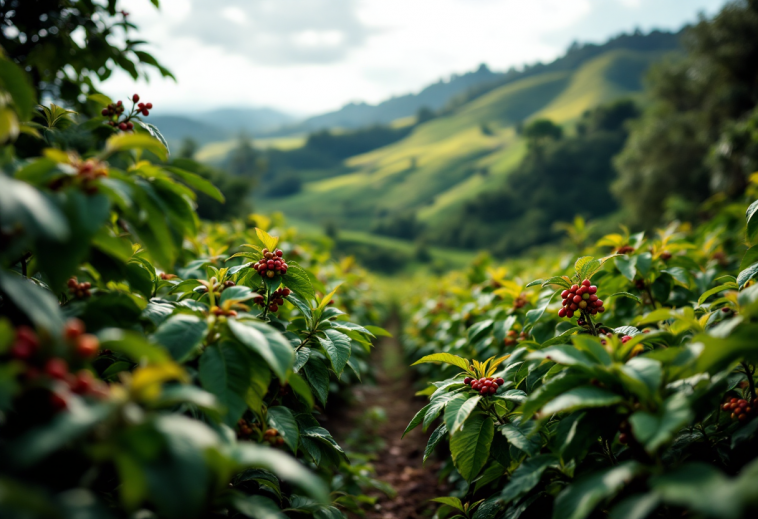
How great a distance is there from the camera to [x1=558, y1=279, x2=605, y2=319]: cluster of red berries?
2.19 metres

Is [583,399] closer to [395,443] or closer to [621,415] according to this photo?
[621,415]

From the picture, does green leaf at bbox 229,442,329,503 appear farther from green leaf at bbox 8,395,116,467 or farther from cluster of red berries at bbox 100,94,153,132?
cluster of red berries at bbox 100,94,153,132

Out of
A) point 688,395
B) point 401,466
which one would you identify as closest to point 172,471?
point 688,395

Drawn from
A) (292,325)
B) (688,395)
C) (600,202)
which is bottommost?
(600,202)

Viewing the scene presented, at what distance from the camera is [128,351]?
3.81ft

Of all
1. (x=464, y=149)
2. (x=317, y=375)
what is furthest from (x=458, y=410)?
(x=464, y=149)

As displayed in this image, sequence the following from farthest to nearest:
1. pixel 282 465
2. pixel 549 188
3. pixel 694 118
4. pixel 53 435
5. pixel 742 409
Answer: pixel 549 188 < pixel 694 118 < pixel 742 409 < pixel 282 465 < pixel 53 435

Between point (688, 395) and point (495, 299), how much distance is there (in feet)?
8.94

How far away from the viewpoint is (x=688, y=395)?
155cm

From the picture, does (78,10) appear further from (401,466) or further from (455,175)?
(455,175)

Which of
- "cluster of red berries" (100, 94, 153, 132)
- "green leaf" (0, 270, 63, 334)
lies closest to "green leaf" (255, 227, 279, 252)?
"cluster of red berries" (100, 94, 153, 132)

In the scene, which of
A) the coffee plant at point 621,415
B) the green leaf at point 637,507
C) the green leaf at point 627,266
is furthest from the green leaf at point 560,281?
the green leaf at point 637,507

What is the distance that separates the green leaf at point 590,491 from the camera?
48.4 inches

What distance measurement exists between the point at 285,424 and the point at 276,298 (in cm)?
70
